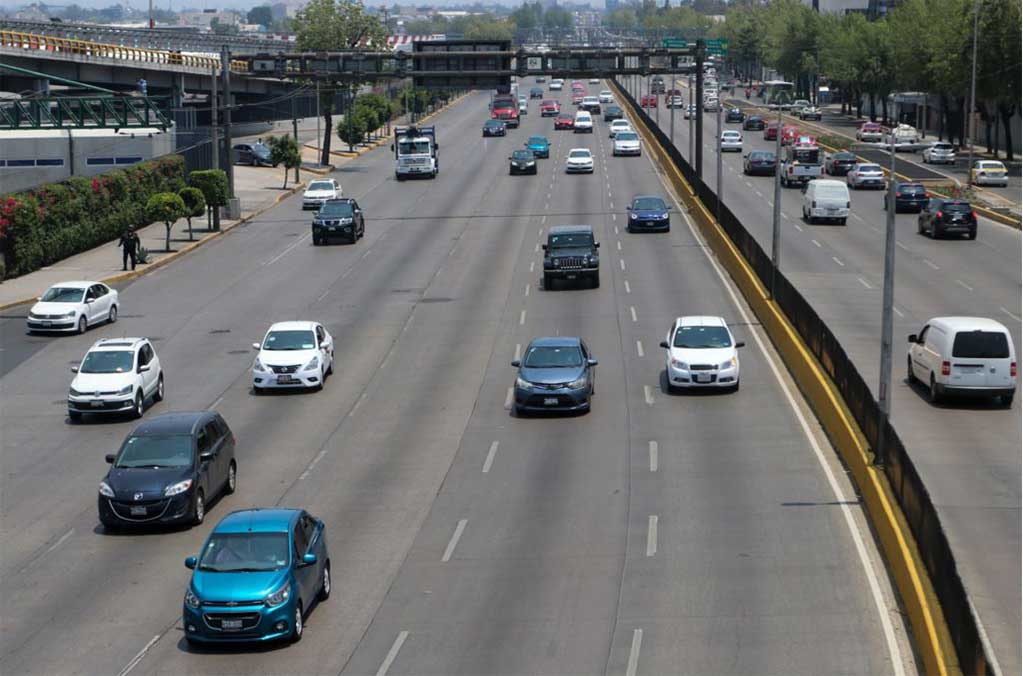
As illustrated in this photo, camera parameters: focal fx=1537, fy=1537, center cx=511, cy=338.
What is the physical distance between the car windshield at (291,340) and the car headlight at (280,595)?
18.7m

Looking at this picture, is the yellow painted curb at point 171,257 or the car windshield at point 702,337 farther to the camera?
the yellow painted curb at point 171,257

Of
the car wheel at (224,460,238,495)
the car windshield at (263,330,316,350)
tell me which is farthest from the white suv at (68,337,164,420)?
the car wheel at (224,460,238,495)

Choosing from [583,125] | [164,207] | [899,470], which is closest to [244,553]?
[899,470]

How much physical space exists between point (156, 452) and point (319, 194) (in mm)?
53005

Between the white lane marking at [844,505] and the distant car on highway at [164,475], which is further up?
the distant car on highway at [164,475]

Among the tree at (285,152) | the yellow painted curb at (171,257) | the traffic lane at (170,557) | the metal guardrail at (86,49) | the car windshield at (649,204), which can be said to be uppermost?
the metal guardrail at (86,49)

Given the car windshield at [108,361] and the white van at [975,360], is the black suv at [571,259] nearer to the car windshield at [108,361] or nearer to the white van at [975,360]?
the white van at [975,360]

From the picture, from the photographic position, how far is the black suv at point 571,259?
5147 cm

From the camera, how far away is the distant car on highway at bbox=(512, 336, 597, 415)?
113 feet

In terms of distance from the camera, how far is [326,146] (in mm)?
100125

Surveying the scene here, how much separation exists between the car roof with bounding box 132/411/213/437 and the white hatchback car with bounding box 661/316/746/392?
41.8 feet

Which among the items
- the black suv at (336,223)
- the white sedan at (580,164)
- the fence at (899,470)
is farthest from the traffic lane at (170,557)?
the white sedan at (580,164)

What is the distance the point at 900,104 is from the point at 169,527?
423 feet

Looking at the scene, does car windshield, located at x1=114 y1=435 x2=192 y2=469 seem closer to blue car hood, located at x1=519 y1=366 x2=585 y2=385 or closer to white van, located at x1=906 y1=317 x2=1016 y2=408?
blue car hood, located at x1=519 y1=366 x2=585 y2=385
